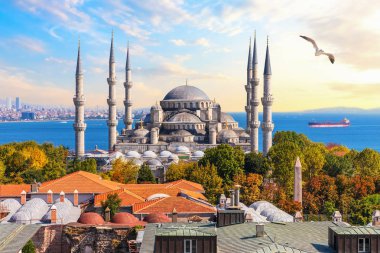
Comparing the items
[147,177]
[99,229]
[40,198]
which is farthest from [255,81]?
[99,229]

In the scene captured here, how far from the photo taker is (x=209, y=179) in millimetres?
41062

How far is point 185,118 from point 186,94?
5585mm

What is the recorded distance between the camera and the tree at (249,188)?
126ft

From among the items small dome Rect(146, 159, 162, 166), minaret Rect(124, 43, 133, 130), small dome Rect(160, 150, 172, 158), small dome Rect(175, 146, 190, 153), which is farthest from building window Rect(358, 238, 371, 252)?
minaret Rect(124, 43, 133, 130)

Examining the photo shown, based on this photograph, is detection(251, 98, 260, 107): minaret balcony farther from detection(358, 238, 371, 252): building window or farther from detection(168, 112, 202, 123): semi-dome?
detection(358, 238, 371, 252): building window

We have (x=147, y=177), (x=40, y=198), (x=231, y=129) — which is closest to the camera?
(x=40, y=198)

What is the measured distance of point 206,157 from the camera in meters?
44.8

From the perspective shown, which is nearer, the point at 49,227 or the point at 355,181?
the point at 49,227

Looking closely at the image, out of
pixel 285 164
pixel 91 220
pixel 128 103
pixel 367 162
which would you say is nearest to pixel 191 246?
pixel 91 220

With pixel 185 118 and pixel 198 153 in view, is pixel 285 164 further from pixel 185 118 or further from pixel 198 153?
pixel 185 118

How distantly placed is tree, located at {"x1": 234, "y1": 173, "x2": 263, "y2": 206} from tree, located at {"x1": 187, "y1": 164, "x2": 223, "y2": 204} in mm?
1329

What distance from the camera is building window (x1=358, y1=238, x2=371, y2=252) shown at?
1670 cm

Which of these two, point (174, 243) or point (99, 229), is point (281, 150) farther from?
point (174, 243)

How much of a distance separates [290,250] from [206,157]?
28.4 meters
